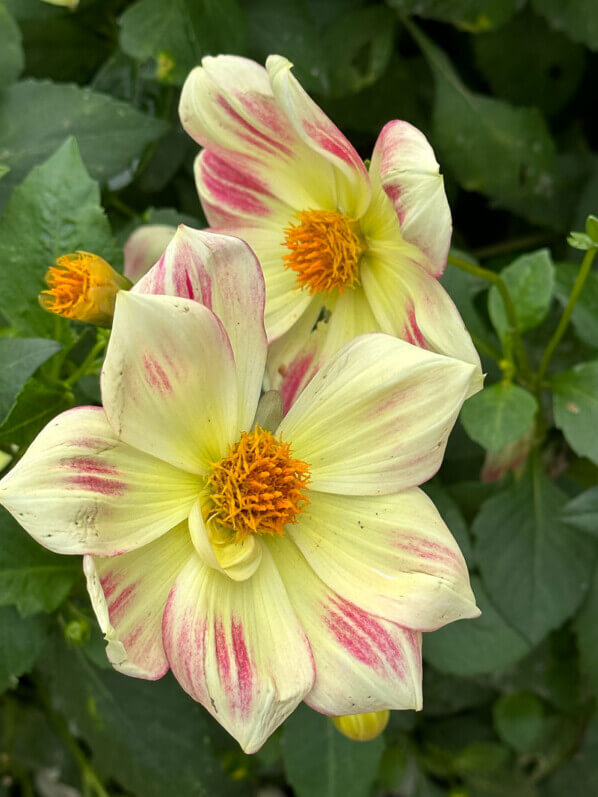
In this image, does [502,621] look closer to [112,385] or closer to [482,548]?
[482,548]

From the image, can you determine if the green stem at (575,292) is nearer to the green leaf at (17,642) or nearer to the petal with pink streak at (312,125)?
the petal with pink streak at (312,125)

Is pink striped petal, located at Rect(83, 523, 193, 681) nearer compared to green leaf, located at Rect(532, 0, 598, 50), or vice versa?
pink striped petal, located at Rect(83, 523, 193, 681)

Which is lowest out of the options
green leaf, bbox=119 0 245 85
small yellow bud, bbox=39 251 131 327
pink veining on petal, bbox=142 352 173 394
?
small yellow bud, bbox=39 251 131 327

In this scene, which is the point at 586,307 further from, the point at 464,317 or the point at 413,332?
the point at 413,332

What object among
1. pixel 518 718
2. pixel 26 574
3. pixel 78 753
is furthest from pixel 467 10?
pixel 78 753

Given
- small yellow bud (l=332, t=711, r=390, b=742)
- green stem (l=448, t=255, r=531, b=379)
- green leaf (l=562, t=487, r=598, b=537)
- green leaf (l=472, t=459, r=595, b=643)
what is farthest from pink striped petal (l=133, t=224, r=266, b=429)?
green leaf (l=472, t=459, r=595, b=643)

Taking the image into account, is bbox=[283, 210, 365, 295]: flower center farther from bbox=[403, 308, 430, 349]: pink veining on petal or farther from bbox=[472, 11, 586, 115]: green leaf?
bbox=[472, 11, 586, 115]: green leaf
